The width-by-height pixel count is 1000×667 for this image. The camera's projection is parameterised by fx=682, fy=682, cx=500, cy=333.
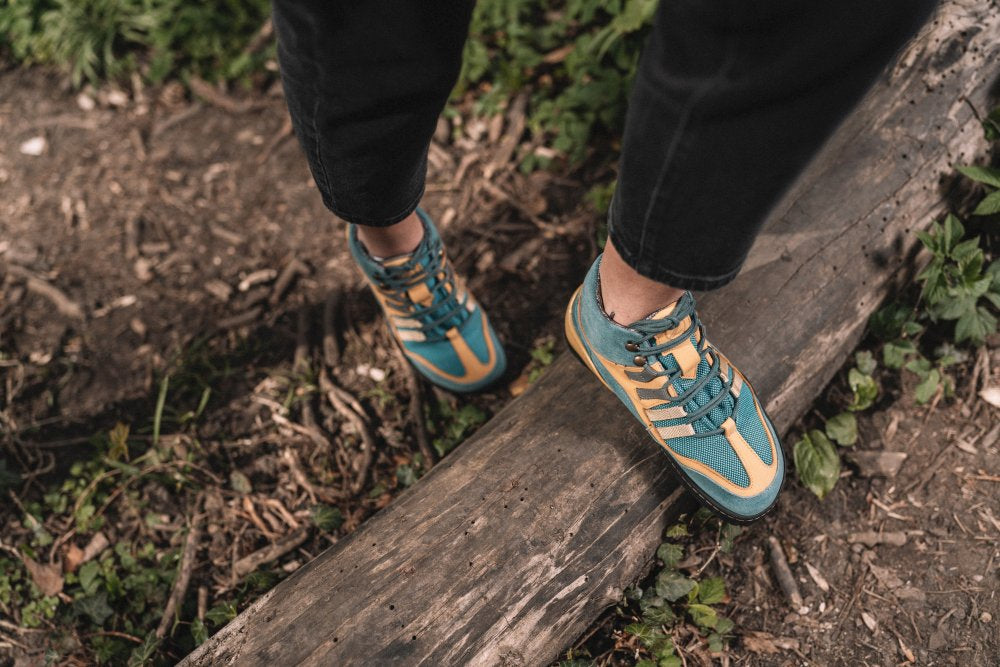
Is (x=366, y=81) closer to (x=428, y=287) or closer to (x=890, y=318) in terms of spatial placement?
(x=428, y=287)

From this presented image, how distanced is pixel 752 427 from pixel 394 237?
1035mm

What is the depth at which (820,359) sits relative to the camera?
6.26 feet

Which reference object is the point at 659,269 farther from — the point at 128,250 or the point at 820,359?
the point at 128,250

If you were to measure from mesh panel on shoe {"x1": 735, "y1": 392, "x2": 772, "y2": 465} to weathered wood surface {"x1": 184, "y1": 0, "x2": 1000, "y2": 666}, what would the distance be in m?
0.16

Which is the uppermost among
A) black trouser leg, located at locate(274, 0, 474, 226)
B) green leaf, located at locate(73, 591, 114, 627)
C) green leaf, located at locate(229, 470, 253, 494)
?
black trouser leg, located at locate(274, 0, 474, 226)

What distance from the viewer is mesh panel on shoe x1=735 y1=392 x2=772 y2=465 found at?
1.66 meters

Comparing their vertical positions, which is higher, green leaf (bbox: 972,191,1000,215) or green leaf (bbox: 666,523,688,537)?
green leaf (bbox: 972,191,1000,215)

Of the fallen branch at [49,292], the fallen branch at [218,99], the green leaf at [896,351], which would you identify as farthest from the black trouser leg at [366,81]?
the fallen branch at [218,99]

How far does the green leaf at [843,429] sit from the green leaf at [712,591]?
568mm

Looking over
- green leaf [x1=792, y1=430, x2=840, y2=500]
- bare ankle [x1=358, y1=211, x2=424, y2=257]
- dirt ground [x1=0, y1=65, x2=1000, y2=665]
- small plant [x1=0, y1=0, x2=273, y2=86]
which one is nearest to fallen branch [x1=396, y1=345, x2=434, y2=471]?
dirt ground [x1=0, y1=65, x2=1000, y2=665]

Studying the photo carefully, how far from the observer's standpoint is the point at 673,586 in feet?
5.62

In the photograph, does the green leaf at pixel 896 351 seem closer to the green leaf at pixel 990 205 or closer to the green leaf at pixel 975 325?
the green leaf at pixel 975 325

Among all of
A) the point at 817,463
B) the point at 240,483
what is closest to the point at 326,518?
the point at 240,483

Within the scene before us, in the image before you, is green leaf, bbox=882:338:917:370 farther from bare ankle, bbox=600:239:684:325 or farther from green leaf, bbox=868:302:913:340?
bare ankle, bbox=600:239:684:325
